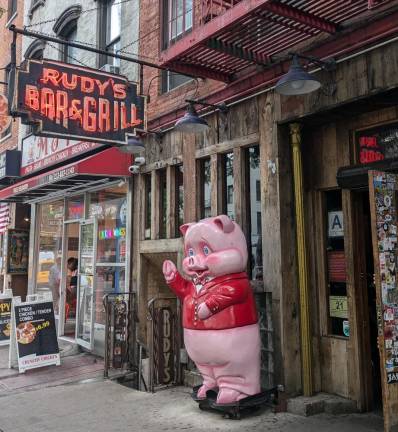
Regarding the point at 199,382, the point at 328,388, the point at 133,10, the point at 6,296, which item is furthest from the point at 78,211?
the point at 328,388

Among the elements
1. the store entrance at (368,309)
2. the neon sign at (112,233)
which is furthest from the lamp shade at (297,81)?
the neon sign at (112,233)

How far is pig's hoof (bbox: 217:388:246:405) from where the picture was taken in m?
5.24

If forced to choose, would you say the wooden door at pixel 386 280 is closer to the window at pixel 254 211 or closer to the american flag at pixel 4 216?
the window at pixel 254 211

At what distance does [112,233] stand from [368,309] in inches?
203

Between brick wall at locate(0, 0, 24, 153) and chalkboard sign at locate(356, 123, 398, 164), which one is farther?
brick wall at locate(0, 0, 24, 153)

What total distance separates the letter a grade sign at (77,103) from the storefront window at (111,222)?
63.7 inches

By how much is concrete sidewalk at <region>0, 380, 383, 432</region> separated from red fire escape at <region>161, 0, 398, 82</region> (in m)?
3.97

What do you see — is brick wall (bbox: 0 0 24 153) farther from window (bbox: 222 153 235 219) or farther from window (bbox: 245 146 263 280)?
window (bbox: 245 146 263 280)

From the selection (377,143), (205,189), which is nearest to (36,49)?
(205,189)

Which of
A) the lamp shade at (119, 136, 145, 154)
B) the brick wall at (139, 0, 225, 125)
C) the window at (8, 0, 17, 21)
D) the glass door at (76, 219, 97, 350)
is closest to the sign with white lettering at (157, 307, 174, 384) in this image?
the lamp shade at (119, 136, 145, 154)

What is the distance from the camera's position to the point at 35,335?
27.5ft

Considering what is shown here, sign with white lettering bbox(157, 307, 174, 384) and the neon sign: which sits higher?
the neon sign

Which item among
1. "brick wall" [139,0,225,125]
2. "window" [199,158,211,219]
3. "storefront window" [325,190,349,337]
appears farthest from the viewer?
"brick wall" [139,0,225,125]

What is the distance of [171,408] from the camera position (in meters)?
5.84
